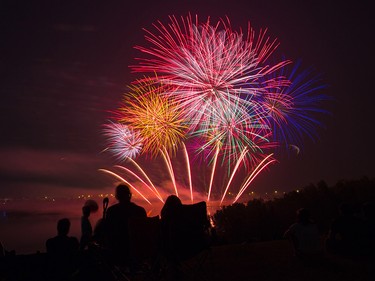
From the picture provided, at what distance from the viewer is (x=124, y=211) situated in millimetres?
5035

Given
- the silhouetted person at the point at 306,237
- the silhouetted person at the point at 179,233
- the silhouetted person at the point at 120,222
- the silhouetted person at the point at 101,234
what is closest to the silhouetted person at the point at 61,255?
the silhouetted person at the point at 101,234

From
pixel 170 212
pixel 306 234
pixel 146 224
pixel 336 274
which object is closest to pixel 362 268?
pixel 336 274

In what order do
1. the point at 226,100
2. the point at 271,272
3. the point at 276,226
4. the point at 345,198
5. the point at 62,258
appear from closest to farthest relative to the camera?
the point at 62,258 → the point at 271,272 → the point at 226,100 → the point at 345,198 → the point at 276,226

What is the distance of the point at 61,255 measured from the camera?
4613mm

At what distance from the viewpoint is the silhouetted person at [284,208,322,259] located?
6.06 metres

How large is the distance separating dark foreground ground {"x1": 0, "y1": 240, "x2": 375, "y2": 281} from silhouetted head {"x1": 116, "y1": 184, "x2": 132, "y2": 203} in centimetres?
92

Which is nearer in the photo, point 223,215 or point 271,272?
point 271,272

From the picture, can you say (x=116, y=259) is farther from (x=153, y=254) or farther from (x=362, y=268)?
(x=362, y=268)

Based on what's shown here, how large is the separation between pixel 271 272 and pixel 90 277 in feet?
8.96

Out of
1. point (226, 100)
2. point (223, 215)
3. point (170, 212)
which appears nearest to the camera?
point (170, 212)

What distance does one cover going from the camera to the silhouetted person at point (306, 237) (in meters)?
6.06

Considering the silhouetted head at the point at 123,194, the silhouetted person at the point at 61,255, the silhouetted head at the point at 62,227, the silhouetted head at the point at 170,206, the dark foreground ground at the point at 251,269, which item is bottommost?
the dark foreground ground at the point at 251,269

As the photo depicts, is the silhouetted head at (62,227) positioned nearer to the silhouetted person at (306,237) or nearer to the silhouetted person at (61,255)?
the silhouetted person at (61,255)

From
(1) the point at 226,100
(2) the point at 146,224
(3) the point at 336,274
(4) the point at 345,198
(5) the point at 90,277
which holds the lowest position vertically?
(3) the point at 336,274
